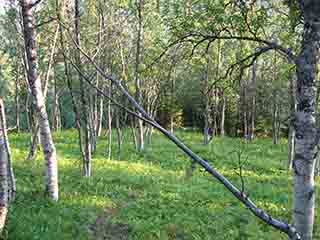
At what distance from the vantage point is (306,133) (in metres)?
3.16

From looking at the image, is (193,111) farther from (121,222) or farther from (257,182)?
(121,222)

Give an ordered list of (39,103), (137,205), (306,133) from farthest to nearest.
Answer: (137,205) → (39,103) → (306,133)

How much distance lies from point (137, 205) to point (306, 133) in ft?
24.2

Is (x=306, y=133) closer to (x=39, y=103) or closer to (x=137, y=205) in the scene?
(x=39, y=103)

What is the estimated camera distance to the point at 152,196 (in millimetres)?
11156

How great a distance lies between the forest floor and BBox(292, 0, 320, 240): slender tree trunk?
253cm

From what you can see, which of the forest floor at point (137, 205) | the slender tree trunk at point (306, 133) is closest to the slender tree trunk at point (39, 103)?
the forest floor at point (137, 205)

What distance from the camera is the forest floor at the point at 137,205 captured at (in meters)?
7.95

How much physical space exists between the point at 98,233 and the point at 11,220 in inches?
69.1

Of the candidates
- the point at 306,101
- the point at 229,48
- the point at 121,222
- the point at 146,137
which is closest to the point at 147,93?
the point at 146,137

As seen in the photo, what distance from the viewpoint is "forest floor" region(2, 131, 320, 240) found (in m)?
7.95

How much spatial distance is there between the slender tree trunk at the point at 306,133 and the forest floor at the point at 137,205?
2534 mm

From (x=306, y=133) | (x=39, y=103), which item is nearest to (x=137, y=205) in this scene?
→ (x=39, y=103)

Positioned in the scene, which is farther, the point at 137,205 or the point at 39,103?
the point at 137,205
